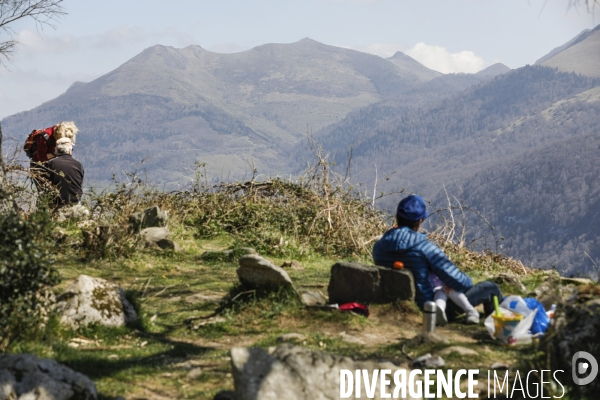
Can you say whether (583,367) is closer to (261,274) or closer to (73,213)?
(261,274)

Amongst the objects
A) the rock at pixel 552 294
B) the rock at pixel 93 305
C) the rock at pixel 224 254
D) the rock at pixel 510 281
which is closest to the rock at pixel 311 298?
the rock at pixel 93 305

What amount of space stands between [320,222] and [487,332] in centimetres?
816

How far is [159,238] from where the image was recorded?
1184cm

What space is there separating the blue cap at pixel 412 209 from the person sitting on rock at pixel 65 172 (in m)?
6.78

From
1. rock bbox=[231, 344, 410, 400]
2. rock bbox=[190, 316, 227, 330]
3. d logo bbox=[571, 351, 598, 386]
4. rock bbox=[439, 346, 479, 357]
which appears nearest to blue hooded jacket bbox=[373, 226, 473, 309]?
rock bbox=[439, 346, 479, 357]

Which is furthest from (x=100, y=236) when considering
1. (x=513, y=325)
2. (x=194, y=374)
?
(x=513, y=325)

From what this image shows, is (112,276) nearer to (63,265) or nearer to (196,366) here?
(63,265)

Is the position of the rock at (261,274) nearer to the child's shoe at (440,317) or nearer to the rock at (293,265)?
the child's shoe at (440,317)

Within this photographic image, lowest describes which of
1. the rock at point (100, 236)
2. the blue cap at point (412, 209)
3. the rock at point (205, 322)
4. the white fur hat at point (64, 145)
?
the rock at point (205, 322)

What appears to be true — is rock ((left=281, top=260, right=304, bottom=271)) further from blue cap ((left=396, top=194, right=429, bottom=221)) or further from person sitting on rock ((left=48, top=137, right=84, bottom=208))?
blue cap ((left=396, top=194, right=429, bottom=221))

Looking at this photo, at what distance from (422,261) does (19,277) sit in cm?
402

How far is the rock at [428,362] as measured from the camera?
5.36 m

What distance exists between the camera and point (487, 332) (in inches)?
278

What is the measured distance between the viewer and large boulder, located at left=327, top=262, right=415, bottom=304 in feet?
25.2
